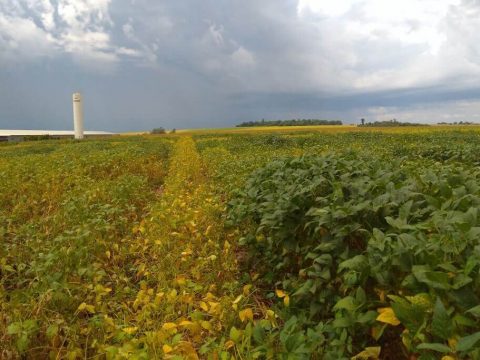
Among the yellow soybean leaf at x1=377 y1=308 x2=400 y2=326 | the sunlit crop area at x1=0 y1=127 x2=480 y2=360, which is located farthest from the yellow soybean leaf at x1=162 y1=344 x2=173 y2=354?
the yellow soybean leaf at x1=377 y1=308 x2=400 y2=326

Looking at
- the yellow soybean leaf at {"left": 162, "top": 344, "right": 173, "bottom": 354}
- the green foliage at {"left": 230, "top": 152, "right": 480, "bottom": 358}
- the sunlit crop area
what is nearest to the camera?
the green foliage at {"left": 230, "top": 152, "right": 480, "bottom": 358}

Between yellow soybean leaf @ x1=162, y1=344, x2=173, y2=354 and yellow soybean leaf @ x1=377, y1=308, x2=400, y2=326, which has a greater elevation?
yellow soybean leaf @ x1=377, y1=308, x2=400, y2=326

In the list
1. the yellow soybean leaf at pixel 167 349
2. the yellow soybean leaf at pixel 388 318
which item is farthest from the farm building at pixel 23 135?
the yellow soybean leaf at pixel 388 318

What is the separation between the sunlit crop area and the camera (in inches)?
85.8

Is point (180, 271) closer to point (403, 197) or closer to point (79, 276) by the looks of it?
point (79, 276)

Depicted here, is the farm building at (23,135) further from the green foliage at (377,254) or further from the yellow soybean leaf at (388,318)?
the yellow soybean leaf at (388,318)

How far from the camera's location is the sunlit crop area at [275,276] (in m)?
2.18

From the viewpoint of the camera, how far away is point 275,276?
13.7 ft

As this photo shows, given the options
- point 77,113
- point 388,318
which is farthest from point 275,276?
point 77,113

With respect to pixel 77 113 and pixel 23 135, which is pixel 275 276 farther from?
pixel 23 135

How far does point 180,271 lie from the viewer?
4.44 m

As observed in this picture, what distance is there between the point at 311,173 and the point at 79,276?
2663 mm

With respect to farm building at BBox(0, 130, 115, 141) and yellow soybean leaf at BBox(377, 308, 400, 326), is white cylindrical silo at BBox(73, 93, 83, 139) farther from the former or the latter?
yellow soybean leaf at BBox(377, 308, 400, 326)

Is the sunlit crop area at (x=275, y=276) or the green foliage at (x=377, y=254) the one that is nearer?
the green foliage at (x=377, y=254)
